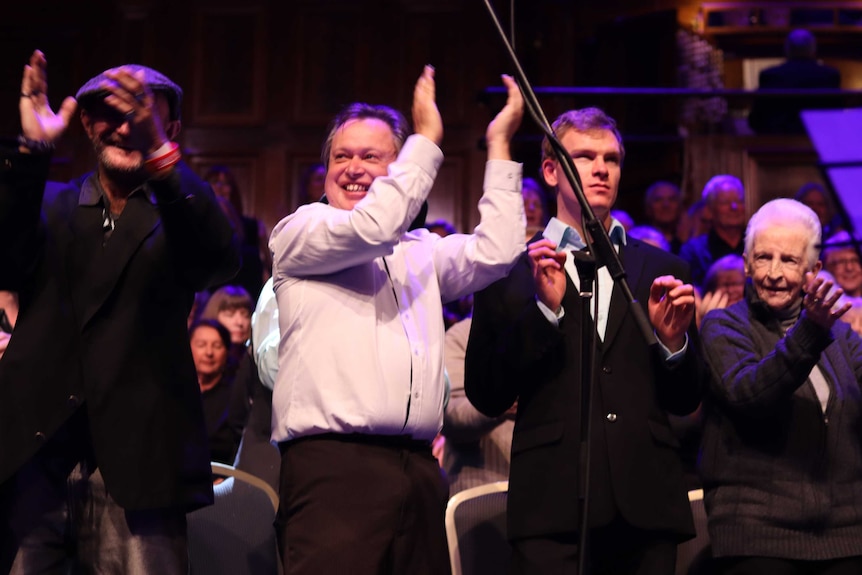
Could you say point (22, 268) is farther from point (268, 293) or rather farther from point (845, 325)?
point (845, 325)

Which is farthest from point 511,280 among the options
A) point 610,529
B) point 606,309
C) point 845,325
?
point 845,325

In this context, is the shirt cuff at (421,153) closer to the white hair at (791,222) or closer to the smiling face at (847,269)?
the white hair at (791,222)

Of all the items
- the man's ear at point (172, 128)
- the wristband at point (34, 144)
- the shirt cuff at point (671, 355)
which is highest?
the man's ear at point (172, 128)

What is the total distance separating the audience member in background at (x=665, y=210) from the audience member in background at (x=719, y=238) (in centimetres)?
57

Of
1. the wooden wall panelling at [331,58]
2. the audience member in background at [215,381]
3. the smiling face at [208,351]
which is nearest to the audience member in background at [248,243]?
the audience member in background at [215,381]

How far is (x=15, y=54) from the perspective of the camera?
7824 millimetres

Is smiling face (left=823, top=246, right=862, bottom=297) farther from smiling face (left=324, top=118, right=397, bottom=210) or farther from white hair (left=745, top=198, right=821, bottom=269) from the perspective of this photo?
smiling face (left=324, top=118, right=397, bottom=210)

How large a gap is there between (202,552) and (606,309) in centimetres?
120

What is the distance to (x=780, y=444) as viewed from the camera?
2730 mm

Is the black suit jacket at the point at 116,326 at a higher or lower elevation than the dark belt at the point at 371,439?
higher

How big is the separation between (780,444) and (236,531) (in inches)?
55.9

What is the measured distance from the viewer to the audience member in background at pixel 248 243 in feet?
19.0

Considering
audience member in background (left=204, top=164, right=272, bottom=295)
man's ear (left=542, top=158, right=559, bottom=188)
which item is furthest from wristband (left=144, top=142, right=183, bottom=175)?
audience member in background (left=204, top=164, right=272, bottom=295)

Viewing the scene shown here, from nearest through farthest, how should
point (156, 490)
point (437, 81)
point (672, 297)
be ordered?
point (156, 490) → point (672, 297) → point (437, 81)
